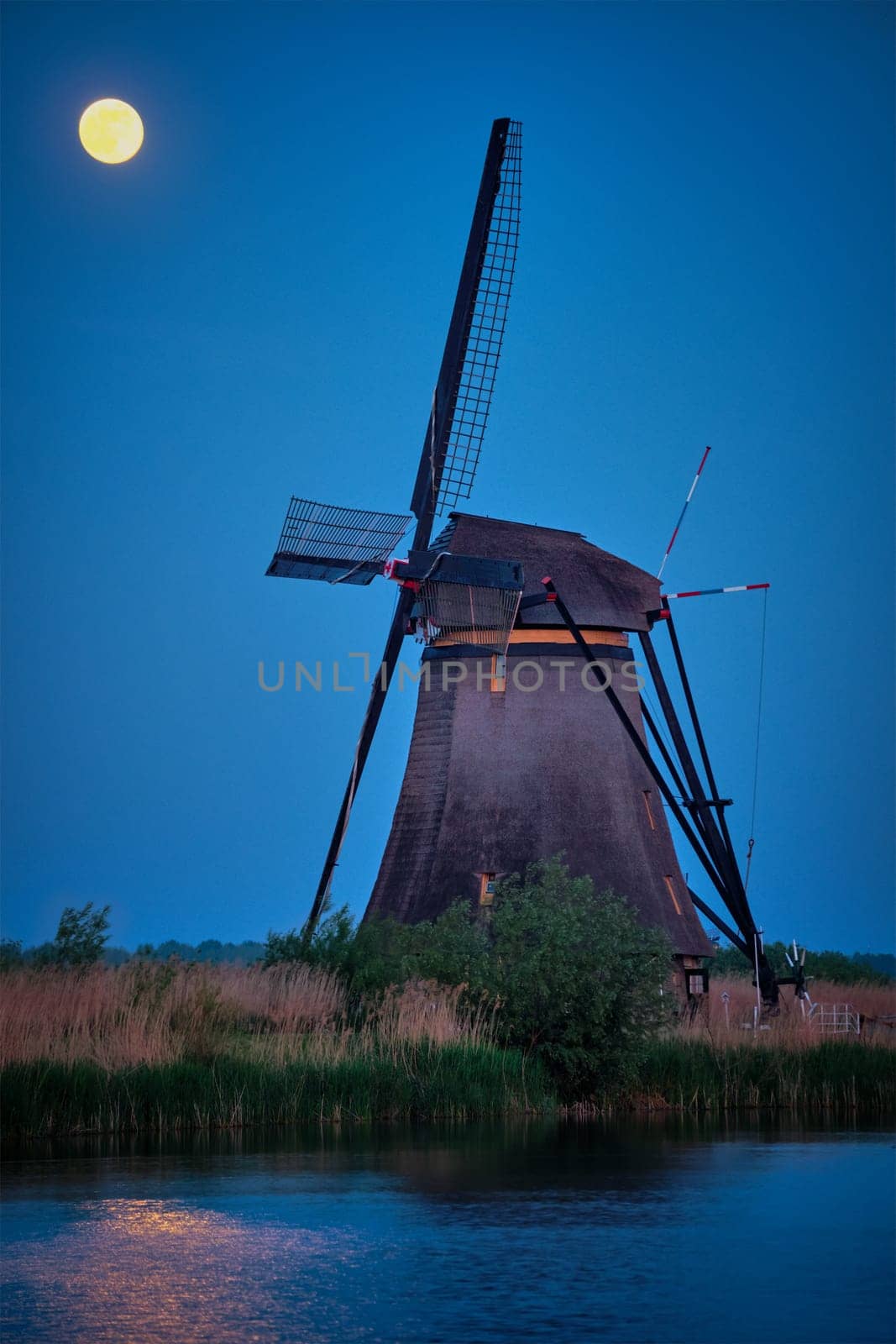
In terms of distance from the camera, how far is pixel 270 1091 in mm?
14938

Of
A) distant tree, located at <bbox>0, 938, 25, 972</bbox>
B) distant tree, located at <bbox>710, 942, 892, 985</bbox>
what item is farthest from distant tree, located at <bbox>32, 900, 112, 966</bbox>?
distant tree, located at <bbox>710, 942, 892, 985</bbox>

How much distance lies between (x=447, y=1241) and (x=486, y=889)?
1333 centimetres

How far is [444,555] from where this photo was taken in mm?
23719

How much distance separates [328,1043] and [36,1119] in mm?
3188

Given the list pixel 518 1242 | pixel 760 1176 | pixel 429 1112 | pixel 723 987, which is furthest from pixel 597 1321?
pixel 723 987

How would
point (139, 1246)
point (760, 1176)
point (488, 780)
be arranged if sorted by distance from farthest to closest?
point (488, 780) → point (760, 1176) → point (139, 1246)

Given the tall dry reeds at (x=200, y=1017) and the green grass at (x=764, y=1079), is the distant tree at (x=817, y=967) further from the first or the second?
the tall dry reeds at (x=200, y=1017)

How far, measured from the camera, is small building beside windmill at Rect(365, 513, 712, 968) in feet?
76.1

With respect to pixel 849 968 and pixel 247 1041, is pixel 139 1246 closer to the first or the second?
pixel 247 1041

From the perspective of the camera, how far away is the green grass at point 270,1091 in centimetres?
1394

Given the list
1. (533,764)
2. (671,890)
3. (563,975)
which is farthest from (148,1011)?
(671,890)

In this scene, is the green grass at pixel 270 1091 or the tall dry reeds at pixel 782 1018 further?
the tall dry reeds at pixel 782 1018

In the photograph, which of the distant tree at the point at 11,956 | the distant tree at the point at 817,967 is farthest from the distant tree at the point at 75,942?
the distant tree at the point at 817,967

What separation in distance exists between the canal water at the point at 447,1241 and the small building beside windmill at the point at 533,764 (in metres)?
9.11
